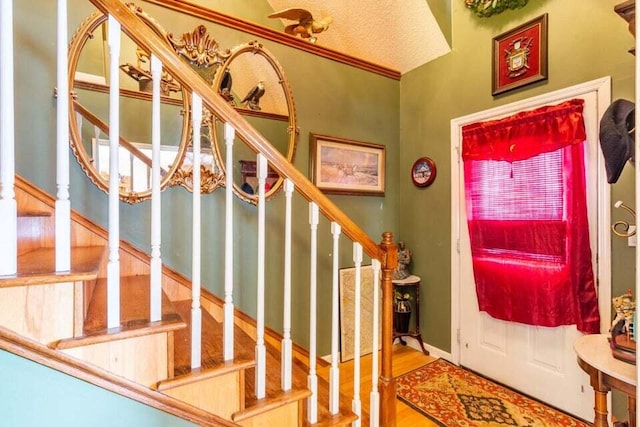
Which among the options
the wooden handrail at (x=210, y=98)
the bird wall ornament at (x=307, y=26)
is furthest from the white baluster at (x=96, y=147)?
the bird wall ornament at (x=307, y=26)

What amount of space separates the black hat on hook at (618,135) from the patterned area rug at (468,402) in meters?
1.52

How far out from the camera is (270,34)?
2.32 m

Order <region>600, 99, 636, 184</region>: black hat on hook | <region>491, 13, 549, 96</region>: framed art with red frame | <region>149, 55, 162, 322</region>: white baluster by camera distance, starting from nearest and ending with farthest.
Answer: <region>149, 55, 162, 322</region>: white baluster → <region>600, 99, 636, 184</region>: black hat on hook → <region>491, 13, 549, 96</region>: framed art with red frame

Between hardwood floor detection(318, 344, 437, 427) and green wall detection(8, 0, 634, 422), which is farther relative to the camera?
hardwood floor detection(318, 344, 437, 427)

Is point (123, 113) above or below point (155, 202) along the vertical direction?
above

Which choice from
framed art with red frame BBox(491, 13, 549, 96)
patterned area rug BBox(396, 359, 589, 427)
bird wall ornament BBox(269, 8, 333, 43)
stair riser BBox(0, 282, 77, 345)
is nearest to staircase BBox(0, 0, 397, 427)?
stair riser BBox(0, 282, 77, 345)

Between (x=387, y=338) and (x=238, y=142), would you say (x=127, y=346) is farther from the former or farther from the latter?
(x=238, y=142)

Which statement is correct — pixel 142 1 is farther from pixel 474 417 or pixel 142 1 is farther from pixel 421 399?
pixel 474 417

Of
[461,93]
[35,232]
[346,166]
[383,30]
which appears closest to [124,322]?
[35,232]

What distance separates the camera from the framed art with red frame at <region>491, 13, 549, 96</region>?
2094 mm

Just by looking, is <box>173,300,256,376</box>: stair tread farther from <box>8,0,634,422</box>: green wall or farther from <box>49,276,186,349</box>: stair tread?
<box>8,0,634,422</box>: green wall

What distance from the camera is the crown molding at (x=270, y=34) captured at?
1984 millimetres

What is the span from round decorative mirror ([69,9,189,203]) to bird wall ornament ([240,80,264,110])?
17.5 inches

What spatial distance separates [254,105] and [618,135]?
2083 millimetres
